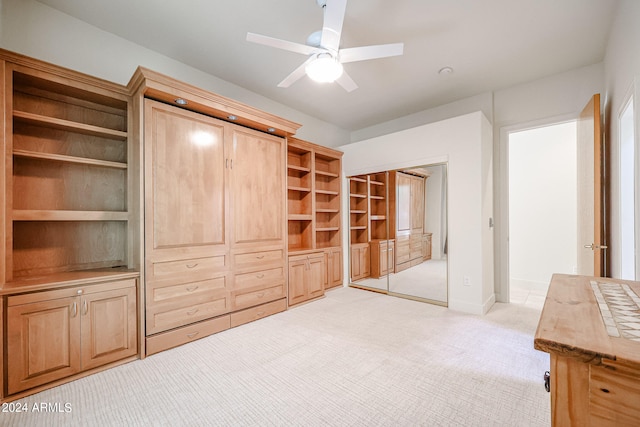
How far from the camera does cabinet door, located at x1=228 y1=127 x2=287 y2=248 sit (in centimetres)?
295

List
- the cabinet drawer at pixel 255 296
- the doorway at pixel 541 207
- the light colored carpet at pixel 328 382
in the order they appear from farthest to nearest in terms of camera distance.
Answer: the doorway at pixel 541 207
the cabinet drawer at pixel 255 296
the light colored carpet at pixel 328 382

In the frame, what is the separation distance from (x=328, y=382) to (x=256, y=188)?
214 centimetres

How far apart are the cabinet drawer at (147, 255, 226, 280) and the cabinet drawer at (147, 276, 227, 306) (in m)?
0.06

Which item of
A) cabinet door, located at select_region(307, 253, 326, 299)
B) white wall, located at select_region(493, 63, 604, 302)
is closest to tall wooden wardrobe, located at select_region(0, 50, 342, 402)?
cabinet door, located at select_region(307, 253, 326, 299)

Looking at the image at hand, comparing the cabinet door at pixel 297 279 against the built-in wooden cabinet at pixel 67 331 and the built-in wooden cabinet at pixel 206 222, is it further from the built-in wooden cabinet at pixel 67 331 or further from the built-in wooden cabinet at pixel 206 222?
the built-in wooden cabinet at pixel 67 331

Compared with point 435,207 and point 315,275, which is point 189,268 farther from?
point 435,207

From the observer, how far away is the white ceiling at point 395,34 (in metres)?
2.21

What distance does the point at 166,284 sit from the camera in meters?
2.40

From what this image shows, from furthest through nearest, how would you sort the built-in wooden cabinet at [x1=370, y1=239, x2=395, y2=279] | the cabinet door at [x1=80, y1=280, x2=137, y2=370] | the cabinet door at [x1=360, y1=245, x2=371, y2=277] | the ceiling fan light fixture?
the cabinet door at [x1=360, y1=245, x2=371, y2=277], the built-in wooden cabinet at [x1=370, y1=239, x2=395, y2=279], the ceiling fan light fixture, the cabinet door at [x1=80, y1=280, x2=137, y2=370]

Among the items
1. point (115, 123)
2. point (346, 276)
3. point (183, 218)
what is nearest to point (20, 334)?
point (183, 218)

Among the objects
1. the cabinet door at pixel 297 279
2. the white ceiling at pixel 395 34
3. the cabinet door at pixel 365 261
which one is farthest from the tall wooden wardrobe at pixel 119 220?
the cabinet door at pixel 365 261

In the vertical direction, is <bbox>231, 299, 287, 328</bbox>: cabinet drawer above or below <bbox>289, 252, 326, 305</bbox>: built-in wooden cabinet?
below

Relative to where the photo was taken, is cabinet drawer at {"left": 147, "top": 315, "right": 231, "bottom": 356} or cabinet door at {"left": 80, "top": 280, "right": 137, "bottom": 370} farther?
cabinet drawer at {"left": 147, "top": 315, "right": 231, "bottom": 356}

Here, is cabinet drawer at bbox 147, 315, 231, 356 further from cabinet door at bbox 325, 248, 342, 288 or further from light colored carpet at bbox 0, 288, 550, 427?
cabinet door at bbox 325, 248, 342, 288
